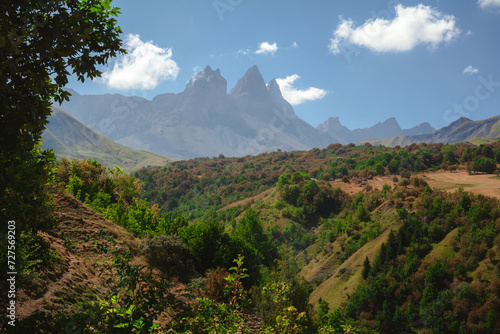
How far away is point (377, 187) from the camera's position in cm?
5569

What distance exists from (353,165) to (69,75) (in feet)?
277

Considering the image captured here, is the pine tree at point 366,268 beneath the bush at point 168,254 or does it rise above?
beneath

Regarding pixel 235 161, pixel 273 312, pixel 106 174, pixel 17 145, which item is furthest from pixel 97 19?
pixel 235 161

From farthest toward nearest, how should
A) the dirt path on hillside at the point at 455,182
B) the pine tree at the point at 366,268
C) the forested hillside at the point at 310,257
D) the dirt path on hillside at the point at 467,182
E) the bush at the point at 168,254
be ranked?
the dirt path on hillside at the point at 455,182
the dirt path on hillside at the point at 467,182
the pine tree at the point at 366,268
the bush at the point at 168,254
the forested hillside at the point at 310,257

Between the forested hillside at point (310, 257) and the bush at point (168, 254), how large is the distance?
39 millimetres

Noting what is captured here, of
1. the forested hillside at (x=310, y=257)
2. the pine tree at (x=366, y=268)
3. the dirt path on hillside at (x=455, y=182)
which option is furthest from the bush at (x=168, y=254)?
the dirt path on hillside at (x=455, y=182)

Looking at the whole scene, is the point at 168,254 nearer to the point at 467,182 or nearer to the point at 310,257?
the point at 310,257

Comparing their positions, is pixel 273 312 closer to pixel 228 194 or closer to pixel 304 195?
pixel 304 195

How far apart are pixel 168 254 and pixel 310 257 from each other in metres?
45.2

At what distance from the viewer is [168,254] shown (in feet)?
27.0

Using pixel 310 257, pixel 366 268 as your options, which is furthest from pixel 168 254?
pixel 310 257

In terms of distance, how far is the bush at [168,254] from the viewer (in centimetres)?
784

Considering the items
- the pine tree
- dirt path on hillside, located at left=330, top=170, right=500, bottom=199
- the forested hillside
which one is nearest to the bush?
the forested hillside

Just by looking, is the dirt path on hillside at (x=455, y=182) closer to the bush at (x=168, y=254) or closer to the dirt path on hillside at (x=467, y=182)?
the dirt path on hillside at (x=467, y=182)
